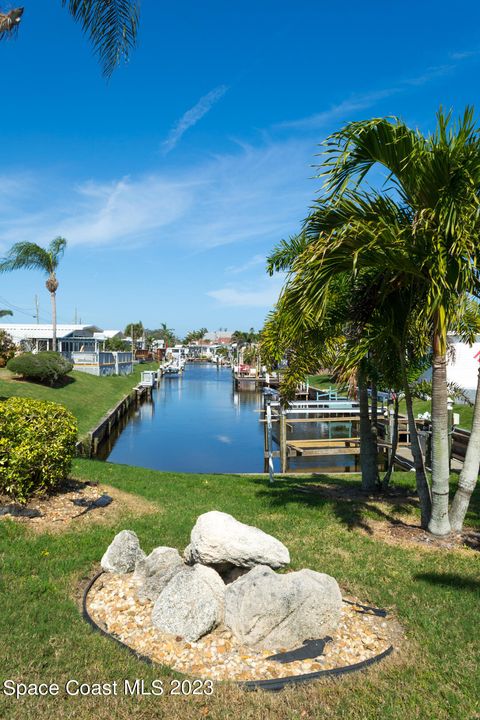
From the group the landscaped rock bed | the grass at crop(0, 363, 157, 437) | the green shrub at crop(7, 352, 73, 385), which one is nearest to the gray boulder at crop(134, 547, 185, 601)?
the landscaped rock bed

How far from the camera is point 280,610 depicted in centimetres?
436

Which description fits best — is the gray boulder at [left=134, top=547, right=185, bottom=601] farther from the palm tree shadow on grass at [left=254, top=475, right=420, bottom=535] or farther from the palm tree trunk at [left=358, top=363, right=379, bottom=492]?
the palm tree trunk at [left=358, top=363, right=379, bottom=492]

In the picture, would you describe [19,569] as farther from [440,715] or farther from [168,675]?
[440,715]

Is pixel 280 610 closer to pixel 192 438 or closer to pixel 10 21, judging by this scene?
pixel 10 21

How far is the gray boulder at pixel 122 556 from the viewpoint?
5.63m

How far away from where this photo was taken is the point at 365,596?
5246mm

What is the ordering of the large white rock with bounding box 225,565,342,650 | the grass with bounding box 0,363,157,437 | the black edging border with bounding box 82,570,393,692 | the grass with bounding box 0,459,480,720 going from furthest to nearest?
the grass with bounding box 0,363,157,437, the large white rock with bounding box 225,565,342,650, the black edging border with bounding box 82,570,393,692, the grass with bounding box 0,459,480,720

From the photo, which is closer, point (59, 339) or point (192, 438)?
point (192, 438)

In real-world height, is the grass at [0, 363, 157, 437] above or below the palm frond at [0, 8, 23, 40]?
below

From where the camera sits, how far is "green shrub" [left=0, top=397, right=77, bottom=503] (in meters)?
7.37

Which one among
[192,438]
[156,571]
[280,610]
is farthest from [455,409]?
[280,610]

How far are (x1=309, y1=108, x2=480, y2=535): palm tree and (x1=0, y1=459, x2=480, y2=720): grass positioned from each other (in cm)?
238

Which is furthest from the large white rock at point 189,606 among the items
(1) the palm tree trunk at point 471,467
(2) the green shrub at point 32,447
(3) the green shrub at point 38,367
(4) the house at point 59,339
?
(4) the house at point 59,339

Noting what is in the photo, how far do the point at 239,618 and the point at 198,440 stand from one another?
23.2 meters
